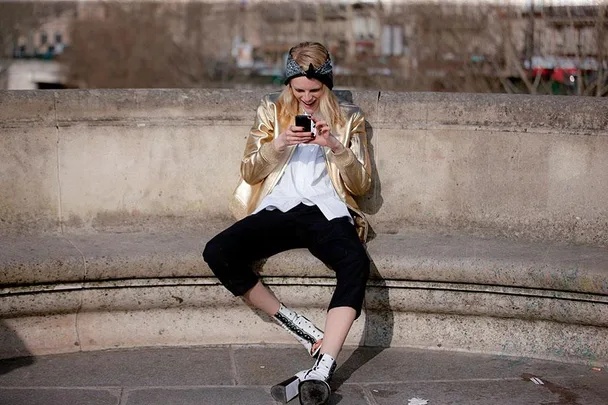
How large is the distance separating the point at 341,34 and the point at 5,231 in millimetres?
19204

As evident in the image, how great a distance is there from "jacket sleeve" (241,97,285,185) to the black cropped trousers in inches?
8.4

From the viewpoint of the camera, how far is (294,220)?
4.89 meters

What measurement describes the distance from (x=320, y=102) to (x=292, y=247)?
2.35ft

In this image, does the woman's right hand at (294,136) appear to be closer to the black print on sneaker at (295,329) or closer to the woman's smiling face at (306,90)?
the woman's smiling face at (306,90)

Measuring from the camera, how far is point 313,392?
4.19 m

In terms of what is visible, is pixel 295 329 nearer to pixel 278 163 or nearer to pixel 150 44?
pixel 278 163

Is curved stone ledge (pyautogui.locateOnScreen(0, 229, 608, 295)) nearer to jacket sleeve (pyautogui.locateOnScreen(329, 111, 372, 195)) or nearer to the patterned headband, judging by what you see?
jacket sleeve (pyautogui.locateOnScreen(329, 111, 372, 195))

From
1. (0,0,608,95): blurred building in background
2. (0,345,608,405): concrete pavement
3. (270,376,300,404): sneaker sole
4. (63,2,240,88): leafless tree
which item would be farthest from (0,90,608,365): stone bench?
(63,2,240,88): leafless tree

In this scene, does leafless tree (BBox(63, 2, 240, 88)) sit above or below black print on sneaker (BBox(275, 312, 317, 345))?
above

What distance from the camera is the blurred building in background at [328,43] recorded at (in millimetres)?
12266

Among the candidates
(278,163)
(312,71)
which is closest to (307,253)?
(278,163)

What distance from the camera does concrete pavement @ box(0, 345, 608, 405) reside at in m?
4.38

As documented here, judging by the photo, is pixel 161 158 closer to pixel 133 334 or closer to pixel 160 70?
pixel 133 334

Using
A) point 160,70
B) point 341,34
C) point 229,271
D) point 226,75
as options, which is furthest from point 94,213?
point 226,75
